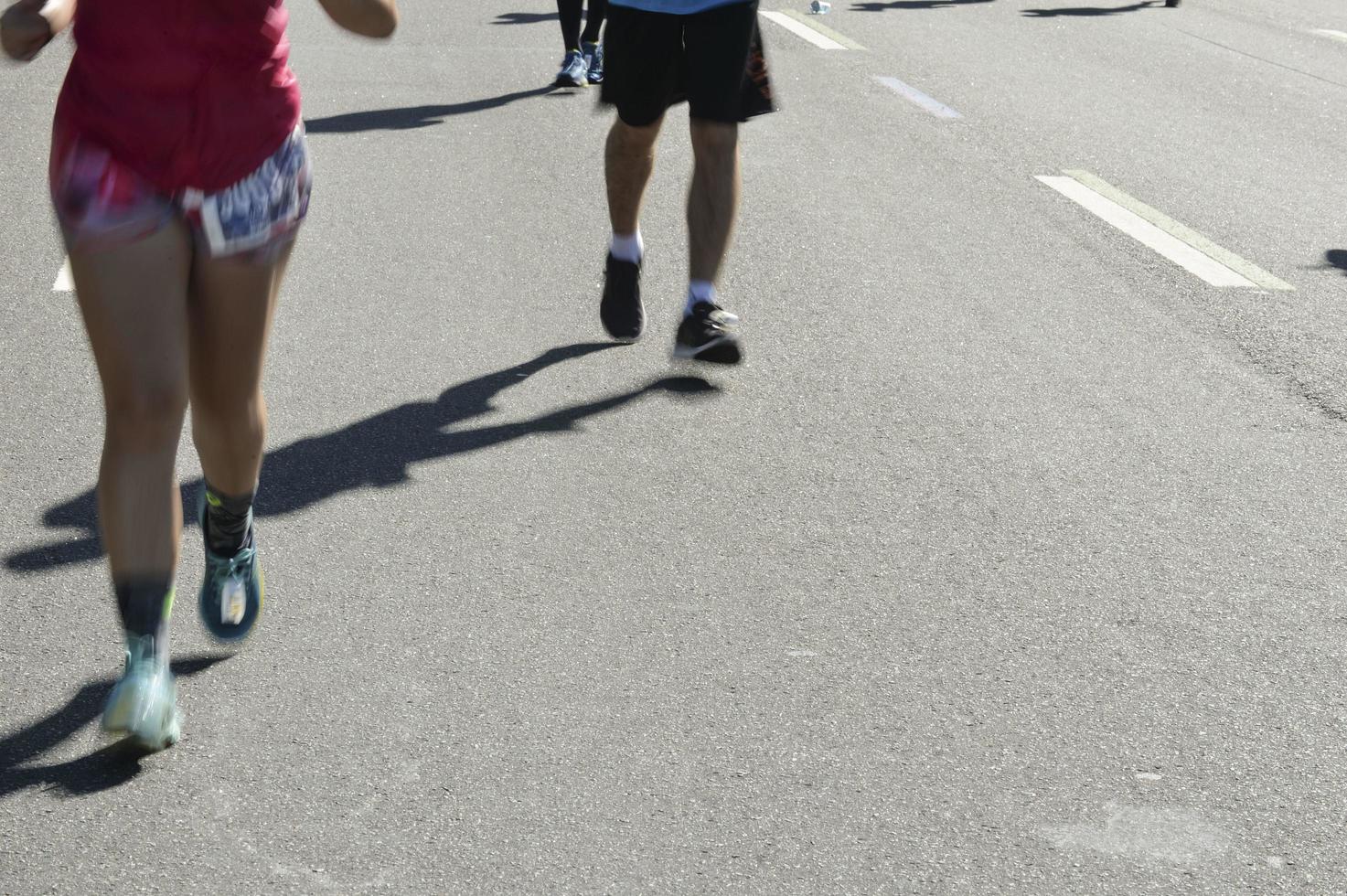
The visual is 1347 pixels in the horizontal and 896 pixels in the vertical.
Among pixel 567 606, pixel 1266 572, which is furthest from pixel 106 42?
pixel 1266 572

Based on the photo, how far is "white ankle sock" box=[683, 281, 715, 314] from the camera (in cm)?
514

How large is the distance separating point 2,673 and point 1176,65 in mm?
10792

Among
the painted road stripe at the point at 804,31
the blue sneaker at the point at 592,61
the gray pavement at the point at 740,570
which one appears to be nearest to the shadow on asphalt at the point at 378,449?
the gray pavement at the point at 740,570

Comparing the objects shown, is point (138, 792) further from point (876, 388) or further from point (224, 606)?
point (876, 388)

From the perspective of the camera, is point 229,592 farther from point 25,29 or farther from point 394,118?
point 394,118

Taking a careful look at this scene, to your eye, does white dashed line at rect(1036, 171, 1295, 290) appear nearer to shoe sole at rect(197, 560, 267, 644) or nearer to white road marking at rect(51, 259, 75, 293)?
white road marking at rect(51, 259, 75, 293)

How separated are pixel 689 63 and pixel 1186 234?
3.06 m

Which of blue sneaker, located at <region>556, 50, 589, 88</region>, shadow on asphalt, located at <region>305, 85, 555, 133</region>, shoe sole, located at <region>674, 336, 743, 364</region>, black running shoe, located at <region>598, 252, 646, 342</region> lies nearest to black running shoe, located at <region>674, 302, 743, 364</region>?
shoe sole, located at <region>674, 336, 743, 364</region>

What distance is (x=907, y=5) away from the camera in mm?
15523

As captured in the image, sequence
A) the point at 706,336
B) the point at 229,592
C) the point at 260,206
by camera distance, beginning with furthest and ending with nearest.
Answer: the point at 706,336, the point at 229,592, the point at 260,206

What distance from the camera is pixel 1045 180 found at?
8.20 m

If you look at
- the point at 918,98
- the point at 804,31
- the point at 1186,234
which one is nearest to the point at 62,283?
the point at 1186,234

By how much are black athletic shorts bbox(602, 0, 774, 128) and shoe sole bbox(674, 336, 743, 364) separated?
2.19ft

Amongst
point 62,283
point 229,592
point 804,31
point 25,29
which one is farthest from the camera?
point 804,31
